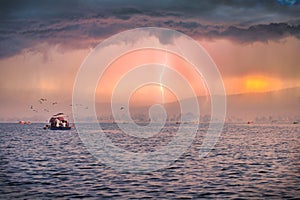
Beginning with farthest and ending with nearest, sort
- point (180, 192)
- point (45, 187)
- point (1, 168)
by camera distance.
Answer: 1. point (1, 168)
2. point (45, 187)
3. point (180, 192)

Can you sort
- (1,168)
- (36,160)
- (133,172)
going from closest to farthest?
1. (133,172)
2. (1,168)
3. (36,160)

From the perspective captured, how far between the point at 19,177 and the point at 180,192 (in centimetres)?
2039

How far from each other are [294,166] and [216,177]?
56.8ft

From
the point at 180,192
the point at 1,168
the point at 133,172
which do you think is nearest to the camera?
the point at 180,192

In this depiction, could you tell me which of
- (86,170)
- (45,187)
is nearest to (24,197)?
(45,187)

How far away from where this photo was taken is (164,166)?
177 ft

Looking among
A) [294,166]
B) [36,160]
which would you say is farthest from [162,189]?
[36,160]

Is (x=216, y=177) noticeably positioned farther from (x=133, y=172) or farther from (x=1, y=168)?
(x=1, y=168)

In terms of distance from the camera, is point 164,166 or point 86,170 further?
point 164,166

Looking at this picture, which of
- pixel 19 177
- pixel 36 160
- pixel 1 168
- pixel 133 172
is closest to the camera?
pixel 19 177

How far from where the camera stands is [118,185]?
38281 mm

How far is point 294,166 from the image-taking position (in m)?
54.2

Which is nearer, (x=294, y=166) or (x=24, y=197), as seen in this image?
(x=24, y=197)

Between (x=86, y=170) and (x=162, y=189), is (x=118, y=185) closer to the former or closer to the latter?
(x=162, y=189)
